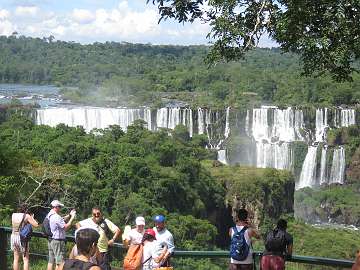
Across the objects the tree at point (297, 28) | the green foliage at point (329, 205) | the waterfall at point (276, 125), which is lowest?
the green foliage at point (329, 205)

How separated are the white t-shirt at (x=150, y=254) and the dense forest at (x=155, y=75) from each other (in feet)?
135

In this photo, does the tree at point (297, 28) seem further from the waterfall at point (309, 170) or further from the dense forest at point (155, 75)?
the waterfall at point (309, 170)

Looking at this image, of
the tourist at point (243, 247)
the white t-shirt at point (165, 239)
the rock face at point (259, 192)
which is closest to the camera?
the tourist at point (243, 247)

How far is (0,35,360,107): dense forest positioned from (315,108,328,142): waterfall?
7202 mm

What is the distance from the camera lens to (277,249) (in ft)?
19.2

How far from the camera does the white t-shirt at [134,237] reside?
20.0ft

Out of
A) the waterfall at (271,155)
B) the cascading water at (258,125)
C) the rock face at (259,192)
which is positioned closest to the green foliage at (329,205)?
the cascading water at (258,125)

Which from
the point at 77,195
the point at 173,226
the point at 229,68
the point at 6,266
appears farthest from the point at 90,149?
the point at 229,68

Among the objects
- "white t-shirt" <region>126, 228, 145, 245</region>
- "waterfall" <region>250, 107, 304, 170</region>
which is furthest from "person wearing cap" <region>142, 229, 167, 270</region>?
"waterfall" <region>250, 107, 304, 170</region>

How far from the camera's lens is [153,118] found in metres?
64.7

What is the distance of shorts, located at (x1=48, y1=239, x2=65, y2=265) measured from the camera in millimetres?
6754

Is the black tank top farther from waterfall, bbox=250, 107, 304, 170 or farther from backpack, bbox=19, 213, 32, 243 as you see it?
waterfall, bbox=250, 107, 304, 170

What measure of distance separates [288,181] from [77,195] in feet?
65.1

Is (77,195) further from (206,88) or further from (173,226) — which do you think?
(206,88)
